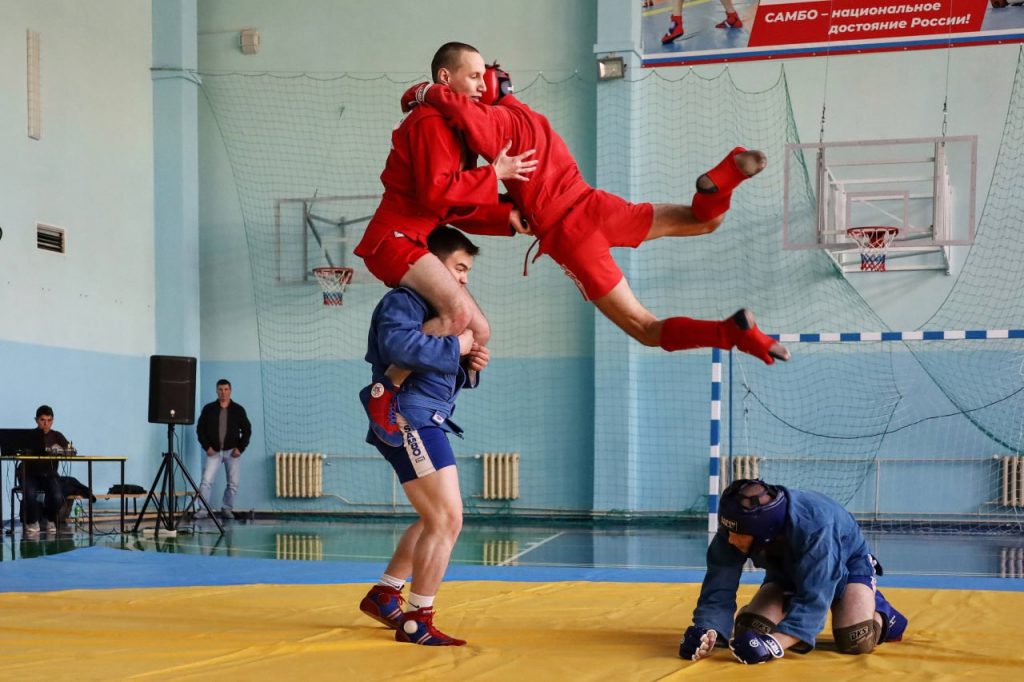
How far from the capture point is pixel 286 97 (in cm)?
1514

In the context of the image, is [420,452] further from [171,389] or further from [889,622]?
[171,389]

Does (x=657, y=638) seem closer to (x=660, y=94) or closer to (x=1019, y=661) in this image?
(x=1019, y=661)

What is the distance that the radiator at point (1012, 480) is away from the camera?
12.3m

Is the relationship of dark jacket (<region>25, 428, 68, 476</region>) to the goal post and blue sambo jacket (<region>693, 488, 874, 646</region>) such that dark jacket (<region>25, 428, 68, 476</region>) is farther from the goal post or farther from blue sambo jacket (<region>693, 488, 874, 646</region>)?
blue sambo jacket (<region>693, 488, 874, 646</region>)

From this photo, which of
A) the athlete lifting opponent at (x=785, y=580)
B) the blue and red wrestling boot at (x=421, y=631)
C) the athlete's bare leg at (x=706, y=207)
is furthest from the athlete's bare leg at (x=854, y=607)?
the athlete's bare leg at (x=706, y=207)

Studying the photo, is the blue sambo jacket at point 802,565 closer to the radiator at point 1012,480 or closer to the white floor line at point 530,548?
the white floor line at point 530,548

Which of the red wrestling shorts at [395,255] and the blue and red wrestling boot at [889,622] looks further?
the red wrestling shorts at [395,255]

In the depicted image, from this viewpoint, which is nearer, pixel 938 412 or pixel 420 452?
pixel 420 452

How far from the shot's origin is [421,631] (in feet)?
14.6

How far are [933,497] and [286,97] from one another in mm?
9786

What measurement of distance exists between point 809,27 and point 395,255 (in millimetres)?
10321

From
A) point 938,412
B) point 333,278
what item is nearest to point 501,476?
point 333,278

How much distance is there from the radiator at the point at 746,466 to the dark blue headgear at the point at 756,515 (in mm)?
9145

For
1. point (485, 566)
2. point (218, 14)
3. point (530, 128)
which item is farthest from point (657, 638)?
point (218, 14)
